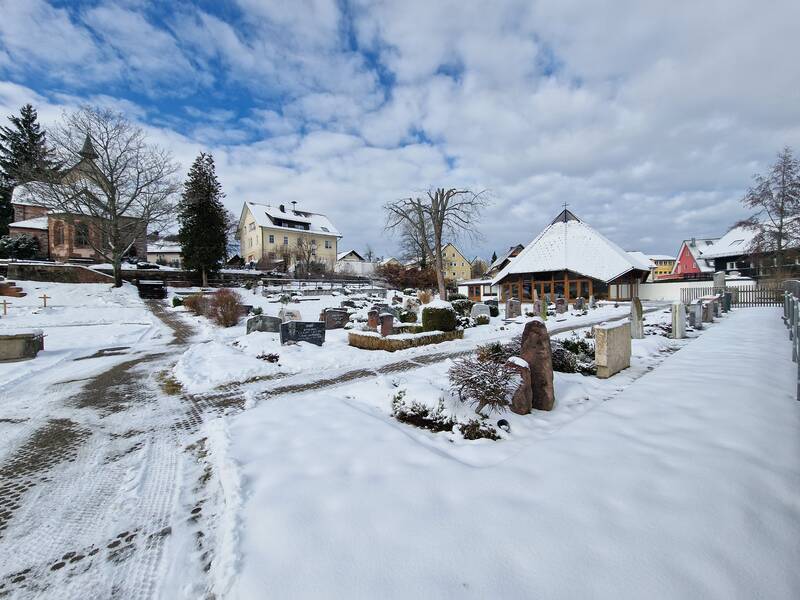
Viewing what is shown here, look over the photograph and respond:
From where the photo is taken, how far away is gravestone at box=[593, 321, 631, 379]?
6.66 meters

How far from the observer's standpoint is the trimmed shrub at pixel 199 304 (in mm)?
17745

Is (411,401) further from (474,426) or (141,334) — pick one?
(141,334)

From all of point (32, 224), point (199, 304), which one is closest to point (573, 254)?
point (199, 304)

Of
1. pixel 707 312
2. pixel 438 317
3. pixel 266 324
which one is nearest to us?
pixel 438 317

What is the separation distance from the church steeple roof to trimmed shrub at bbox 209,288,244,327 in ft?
63.6

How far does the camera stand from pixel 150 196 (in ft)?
90.9

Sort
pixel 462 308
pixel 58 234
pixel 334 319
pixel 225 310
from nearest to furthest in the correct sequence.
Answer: pixel 334 319
pixel 225 310
pixel 462 308
pixel 58 234

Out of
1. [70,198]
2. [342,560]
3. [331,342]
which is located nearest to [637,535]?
[342,560]

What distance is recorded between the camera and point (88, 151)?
84.1 feet

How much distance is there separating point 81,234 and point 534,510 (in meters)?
37.6

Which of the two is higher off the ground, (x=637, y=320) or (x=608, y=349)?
(x=637, y=320)

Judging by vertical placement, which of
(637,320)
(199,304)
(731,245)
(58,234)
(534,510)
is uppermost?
(58,234)

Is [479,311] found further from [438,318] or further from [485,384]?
[485,384]

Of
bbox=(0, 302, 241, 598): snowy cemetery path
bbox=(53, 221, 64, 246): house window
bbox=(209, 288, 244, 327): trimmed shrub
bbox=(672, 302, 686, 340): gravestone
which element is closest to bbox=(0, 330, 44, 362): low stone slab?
bbox=(0, 302, 241, 598): snowy cemetery path
